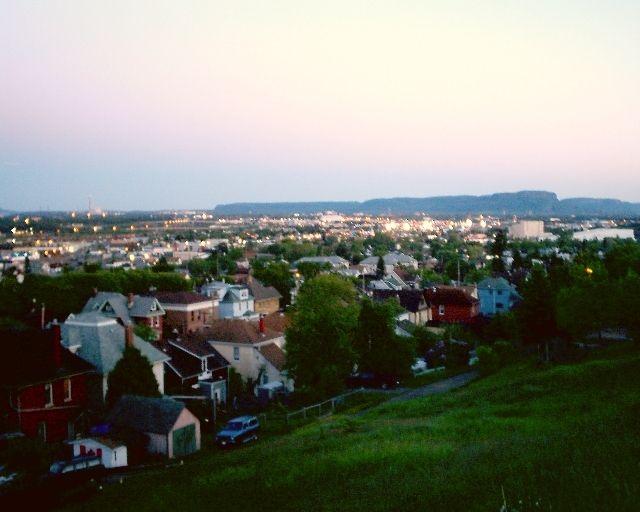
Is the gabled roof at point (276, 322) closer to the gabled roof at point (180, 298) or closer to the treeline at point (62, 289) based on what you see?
the gabled roof at point (180, 298)

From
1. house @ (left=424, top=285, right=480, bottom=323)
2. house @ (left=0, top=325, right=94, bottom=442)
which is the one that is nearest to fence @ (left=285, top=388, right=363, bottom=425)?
house @ (left=0, top=325, right=94, bottom=442)

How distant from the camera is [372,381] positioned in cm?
3903

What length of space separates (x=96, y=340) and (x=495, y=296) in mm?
51642

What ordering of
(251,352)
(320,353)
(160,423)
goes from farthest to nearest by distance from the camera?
(251,352)
(320,353)
(160,423)

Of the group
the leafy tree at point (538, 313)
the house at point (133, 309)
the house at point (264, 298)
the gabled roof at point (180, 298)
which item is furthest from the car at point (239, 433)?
the house at point (264, 298)

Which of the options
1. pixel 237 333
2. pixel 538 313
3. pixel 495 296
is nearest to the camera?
pixel 538 313

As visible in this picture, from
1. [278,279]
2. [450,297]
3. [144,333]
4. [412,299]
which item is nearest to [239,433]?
[144,333]

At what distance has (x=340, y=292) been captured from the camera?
47906 mm

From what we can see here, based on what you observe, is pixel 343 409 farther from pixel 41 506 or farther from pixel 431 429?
pixel 41 506

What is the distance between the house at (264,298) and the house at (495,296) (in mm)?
22302

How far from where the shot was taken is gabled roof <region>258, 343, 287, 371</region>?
1703 inches

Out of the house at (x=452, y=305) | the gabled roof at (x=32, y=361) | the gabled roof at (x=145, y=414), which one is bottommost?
the house at (x=452, y=305)

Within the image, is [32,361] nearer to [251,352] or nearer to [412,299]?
[251,352]

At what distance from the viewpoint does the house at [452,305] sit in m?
70.6
